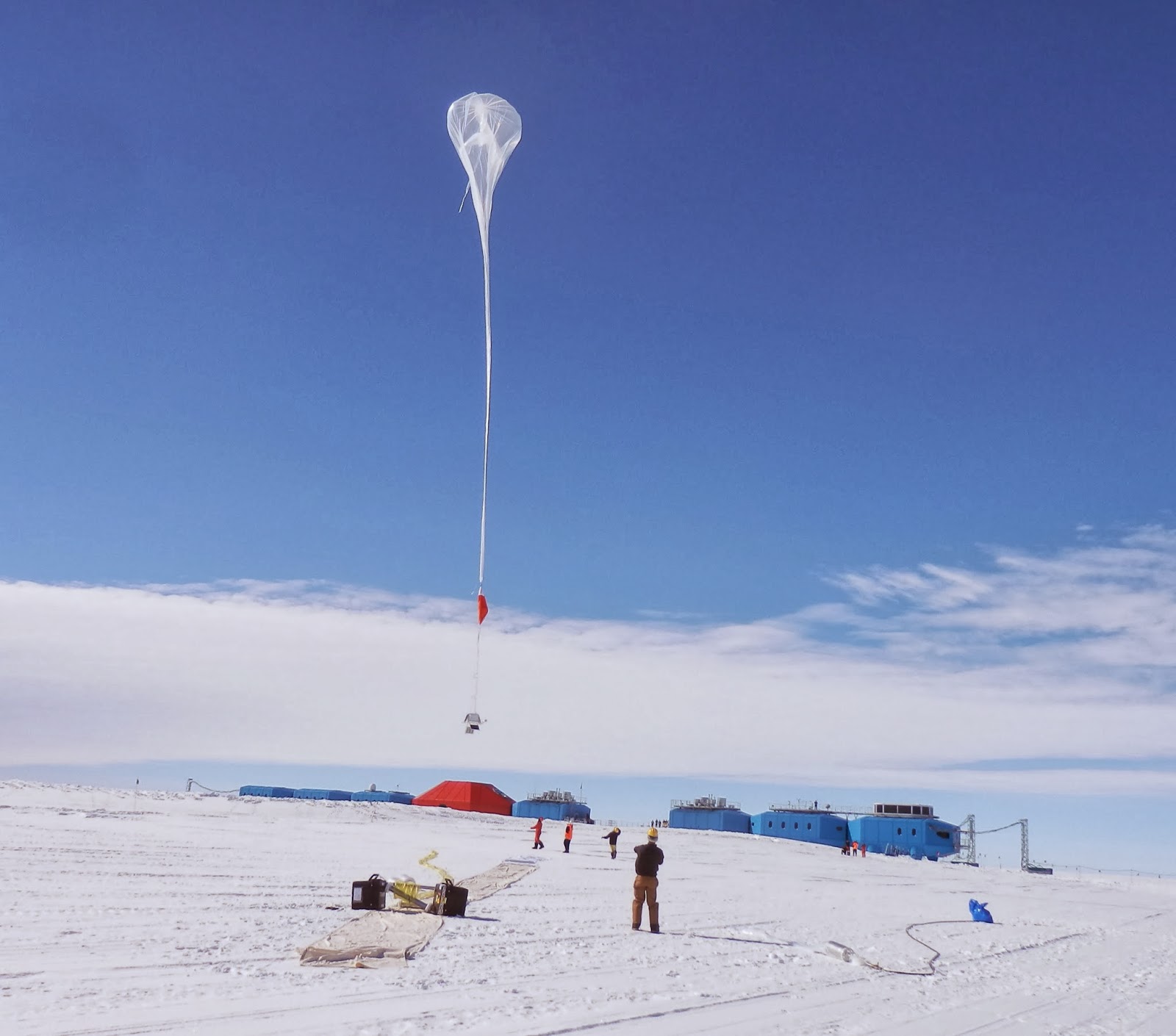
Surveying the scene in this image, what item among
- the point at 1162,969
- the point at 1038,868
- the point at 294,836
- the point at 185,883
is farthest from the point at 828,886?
the point at 1038,868

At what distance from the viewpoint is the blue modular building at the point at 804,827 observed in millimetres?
83688

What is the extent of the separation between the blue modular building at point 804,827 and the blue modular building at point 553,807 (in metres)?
17.2

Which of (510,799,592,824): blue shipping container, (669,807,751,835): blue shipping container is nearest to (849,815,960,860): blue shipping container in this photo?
(669,807,751,835): blue shipping container

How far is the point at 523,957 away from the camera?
38.6 ft

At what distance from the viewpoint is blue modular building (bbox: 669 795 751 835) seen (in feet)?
284

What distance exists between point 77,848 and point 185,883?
286 inches

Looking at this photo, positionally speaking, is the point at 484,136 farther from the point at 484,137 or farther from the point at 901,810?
the point at 901,810

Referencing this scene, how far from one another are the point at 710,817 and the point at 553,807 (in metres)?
15.5

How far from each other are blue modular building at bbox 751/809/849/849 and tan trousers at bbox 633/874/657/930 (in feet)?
241

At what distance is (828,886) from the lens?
30953 mm

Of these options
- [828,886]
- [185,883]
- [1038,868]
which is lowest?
[1038,868]

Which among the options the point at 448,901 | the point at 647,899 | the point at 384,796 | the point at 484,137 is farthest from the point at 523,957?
the point at 384,796

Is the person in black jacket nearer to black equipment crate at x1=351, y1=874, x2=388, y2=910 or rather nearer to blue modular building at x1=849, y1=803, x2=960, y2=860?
black equipment crate at x1=351, y1=874, x2=388, y2=910

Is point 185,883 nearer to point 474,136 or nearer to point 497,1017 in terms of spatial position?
point 497,1017
